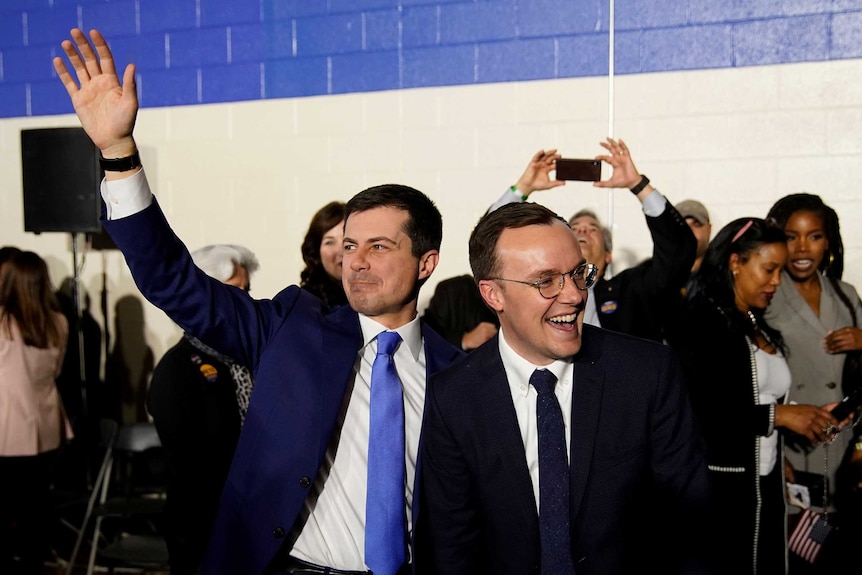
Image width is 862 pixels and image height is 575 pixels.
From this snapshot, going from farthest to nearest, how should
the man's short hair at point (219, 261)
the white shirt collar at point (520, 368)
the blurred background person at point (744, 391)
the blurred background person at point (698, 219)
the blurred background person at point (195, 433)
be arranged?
the blurred background person at point (698, 219) → the man's short hair at point (219, 261) → the blurred background person at point (744, 391) → the blurred background person at point (195, 433) → the white shirt collar at point (520, 368)

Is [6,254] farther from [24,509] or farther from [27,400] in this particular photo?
[24,509]

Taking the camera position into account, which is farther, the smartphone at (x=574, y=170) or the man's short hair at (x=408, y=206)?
the smartphone at (x=574, y=170)

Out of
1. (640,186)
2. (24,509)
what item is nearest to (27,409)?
(24,509)

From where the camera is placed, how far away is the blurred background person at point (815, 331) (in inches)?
132

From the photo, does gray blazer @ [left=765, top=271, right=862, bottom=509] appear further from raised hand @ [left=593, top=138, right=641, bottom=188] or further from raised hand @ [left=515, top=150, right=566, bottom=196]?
raised hand @ [left=515, top=150, right=566, bottom=196]

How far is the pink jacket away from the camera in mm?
4141

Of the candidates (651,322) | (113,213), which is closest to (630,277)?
(651,322)

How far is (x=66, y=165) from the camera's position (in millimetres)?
4957

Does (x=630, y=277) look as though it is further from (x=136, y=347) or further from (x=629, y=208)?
(x=136, y=347)

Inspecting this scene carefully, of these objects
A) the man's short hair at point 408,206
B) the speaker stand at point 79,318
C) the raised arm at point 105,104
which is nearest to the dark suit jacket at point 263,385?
the raised arm at point 105,104

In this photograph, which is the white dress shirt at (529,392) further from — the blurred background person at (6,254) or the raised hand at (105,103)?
the blurred background person at (6,254)

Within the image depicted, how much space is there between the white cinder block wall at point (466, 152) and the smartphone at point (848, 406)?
146 centimetres

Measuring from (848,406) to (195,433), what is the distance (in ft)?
7.16

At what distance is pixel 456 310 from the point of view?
435 centimetres
